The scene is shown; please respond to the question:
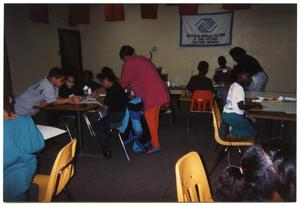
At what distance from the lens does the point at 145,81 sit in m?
3.32

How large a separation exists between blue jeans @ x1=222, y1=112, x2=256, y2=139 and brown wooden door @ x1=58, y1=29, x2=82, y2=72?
456 cm

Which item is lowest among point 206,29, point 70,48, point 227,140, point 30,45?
point 227,140

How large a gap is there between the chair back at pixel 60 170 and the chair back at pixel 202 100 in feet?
8.37

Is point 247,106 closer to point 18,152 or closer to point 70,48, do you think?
point 18,152

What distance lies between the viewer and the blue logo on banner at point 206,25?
6.93 metres

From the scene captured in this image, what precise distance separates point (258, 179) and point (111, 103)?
2098mm

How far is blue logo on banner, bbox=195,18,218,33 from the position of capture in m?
6.93

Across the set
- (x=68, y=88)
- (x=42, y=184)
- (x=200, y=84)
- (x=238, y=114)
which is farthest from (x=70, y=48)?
(x=42, y=184)

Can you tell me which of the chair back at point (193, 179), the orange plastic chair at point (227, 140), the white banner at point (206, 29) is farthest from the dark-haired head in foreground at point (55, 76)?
the white banner at point (206, 29)

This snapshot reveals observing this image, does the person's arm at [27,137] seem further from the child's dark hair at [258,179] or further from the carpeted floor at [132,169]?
the child's dark hair at [258,179]

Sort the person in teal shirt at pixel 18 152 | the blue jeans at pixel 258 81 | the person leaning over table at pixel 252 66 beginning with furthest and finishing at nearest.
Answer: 1. the blue jeans at pixel 258 81
2. the person leaning over table at pixel 252 66
3. the person in teal shirt at pixel 18 152

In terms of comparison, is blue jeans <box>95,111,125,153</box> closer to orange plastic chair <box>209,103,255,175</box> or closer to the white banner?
orange plastic chair <box>209,103,255,175</box>

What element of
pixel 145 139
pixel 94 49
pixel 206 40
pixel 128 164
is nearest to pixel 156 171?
pixel 128 164

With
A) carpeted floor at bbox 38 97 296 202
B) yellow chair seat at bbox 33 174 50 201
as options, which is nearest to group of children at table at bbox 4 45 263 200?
carpeted floor at bbox 38 97 296 202
